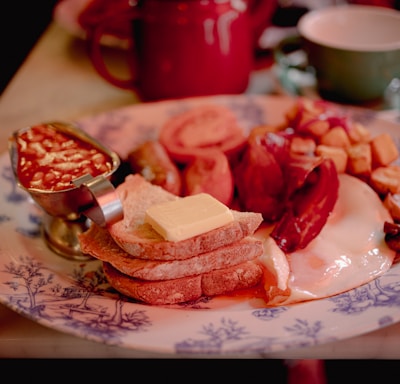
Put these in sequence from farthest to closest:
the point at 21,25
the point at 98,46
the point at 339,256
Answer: the point at 21,25
the point at 98,46
the point at 339,256

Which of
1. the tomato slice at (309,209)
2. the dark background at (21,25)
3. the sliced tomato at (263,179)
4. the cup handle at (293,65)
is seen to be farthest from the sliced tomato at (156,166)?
the dark background at (21,25)

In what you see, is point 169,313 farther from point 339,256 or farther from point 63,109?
point 63,109

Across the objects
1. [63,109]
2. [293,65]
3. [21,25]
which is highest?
[293,65]

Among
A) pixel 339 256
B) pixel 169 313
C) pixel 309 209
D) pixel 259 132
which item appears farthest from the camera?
pixel 259 132

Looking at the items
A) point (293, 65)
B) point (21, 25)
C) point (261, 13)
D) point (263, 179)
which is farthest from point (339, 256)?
point (21, 25)

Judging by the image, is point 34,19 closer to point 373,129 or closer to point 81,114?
point 81,114

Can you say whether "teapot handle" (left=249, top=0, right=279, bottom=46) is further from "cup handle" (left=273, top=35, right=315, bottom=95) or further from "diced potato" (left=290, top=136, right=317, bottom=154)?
"diced potato" (left=290, top=136, right=317, bottom=154)

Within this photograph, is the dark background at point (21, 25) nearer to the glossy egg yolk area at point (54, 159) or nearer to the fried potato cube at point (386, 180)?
the glossy egg yolk area at point (54, 159)
